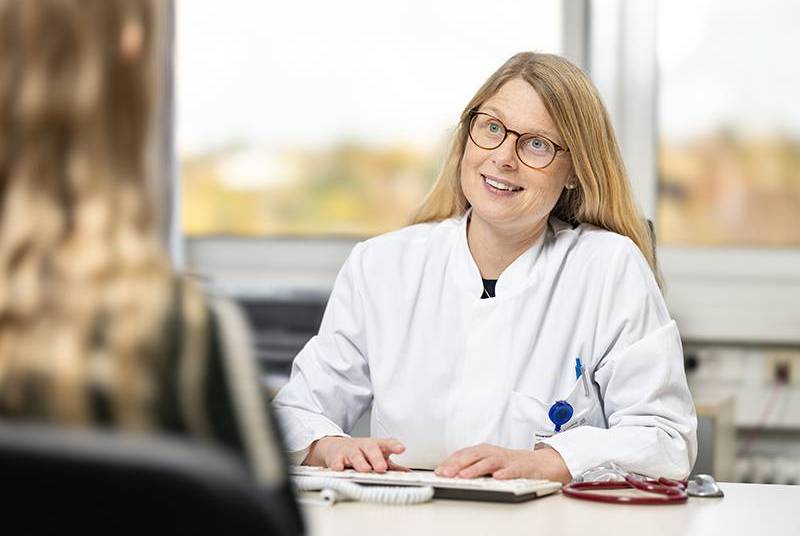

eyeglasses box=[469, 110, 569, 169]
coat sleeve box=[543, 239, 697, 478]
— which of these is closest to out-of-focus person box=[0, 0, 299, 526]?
coat sleeve box=[543, 239, 697, 478]

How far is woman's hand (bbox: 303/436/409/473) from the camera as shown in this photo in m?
2.04

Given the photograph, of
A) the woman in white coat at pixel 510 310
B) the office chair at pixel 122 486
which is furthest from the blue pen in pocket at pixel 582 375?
the office chair at pixel 122 486

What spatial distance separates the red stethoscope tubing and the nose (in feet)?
2.44

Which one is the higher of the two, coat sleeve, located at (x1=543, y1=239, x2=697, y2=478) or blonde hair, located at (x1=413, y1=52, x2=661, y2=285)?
blonde hair, located at (x1=413, y1=52, x2=661, y2=285)

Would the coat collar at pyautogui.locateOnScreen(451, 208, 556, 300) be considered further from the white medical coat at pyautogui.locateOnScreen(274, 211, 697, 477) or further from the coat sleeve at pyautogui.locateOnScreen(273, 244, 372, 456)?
the coat sleeve at pyautogui.locateOnScreen(273, 244, 372, 456)

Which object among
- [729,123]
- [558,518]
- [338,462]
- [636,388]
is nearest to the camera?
[558,518]

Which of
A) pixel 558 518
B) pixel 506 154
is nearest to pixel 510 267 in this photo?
pixel 506 154

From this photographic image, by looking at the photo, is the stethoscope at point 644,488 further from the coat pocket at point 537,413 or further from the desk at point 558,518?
the coat pocket at point 537,413

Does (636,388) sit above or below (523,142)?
below

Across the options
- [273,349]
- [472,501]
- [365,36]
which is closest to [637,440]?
[472,501]

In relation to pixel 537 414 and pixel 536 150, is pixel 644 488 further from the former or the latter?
pixel 536 150

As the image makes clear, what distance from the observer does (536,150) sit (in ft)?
8.15

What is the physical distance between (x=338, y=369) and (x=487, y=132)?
0.58 meters

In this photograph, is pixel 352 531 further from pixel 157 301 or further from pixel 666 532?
pixel 157 301
